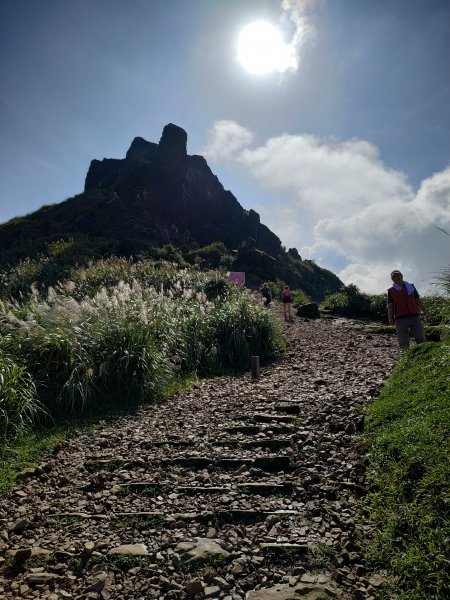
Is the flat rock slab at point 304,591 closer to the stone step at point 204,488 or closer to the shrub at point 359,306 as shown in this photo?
the stone step at point 204,488

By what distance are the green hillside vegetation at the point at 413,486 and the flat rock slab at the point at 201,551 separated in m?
1.15

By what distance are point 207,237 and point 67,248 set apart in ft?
70.6

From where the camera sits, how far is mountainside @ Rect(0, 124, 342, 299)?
3338 centimetres

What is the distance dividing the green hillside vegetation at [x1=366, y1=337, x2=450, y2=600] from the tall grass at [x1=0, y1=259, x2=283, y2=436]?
174 inches

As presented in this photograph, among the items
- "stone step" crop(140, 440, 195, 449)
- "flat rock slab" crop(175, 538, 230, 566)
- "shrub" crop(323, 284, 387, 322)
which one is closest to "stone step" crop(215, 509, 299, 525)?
"flat rock slab" crop(175, 538, 230, 566)

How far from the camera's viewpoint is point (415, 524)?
8.86ft

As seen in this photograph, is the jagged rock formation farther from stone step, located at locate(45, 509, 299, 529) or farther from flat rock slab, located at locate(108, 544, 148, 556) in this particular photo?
flat rock slab, located at locate(108, 544, 148, 556)

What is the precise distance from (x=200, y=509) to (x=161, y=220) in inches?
1644

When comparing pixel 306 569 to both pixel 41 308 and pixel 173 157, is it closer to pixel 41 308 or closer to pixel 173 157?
pixel 41 308

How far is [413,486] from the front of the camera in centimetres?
305

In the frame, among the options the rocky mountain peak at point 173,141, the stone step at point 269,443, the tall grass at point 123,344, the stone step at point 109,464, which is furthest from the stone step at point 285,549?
the rocky mountain peak at point 173,141

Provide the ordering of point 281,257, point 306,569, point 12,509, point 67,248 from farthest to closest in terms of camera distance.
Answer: point 281,257
point 67,248
point 12,509
point 306,569

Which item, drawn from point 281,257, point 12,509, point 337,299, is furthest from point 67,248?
point 281,257

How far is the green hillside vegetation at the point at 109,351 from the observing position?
243 inches
